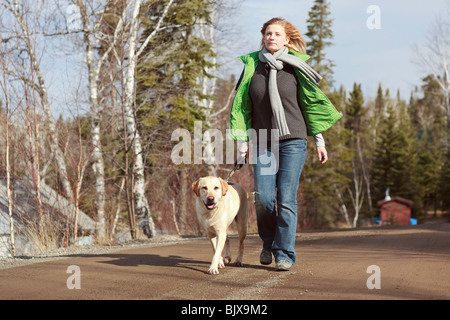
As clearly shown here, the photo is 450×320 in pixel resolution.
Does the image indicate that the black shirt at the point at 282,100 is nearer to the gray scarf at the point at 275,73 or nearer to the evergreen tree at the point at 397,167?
the gray scarf at the point at 275,73

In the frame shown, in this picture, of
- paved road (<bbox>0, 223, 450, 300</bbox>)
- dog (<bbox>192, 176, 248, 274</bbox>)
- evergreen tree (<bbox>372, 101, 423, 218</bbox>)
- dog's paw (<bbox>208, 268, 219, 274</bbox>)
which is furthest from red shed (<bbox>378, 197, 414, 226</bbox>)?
dog's paw (<bbox>208, 268, 219, 274</bbox>)

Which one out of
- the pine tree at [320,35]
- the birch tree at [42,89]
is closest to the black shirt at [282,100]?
the birch tree at [42,89]

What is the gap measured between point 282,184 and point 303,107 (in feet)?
2.85

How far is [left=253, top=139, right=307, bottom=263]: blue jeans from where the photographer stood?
17.2 feet

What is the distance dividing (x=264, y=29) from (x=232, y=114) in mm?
1010

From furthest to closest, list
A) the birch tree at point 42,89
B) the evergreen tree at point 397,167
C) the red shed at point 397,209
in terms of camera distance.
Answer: the evergreen tree at point 397,167 < the red shed at point 397,209 < the birch tree at point 42,89

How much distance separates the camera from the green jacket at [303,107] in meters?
5.34

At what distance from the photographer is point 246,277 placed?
493cm

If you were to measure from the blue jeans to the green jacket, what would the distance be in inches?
10.3

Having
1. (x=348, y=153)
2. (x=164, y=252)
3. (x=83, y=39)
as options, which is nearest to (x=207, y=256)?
(x=164, y=252)

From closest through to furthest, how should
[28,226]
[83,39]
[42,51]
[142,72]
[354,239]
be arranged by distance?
[354,239] → [28,226] → [42,51] → [83,39] → [142,72]

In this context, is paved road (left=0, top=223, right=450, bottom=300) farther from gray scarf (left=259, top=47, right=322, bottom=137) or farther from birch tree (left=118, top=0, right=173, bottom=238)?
birch tree (left=118, top=0, right=173, bottom=238)

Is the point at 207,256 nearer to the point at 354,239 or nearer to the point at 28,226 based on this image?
the point at 354,239

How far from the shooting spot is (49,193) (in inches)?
471
